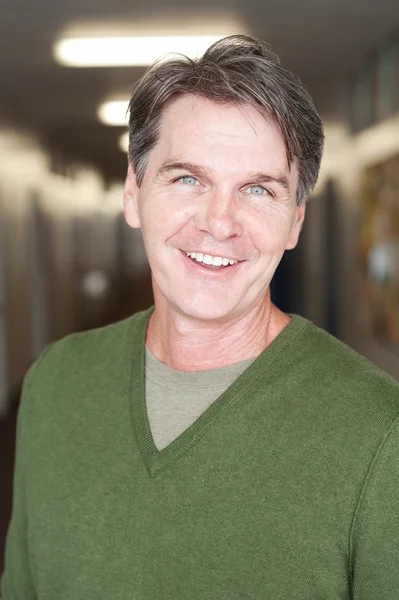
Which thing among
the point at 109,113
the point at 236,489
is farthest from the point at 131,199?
the point at 109,113

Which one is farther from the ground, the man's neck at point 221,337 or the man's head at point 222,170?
the man's head at point 222,170

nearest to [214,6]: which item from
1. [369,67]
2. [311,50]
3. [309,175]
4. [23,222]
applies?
[311,50]

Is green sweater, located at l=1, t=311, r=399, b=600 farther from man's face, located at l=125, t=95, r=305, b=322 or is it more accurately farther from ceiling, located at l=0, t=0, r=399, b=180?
ceiling, located at l=0, t=0, r=399, b=180

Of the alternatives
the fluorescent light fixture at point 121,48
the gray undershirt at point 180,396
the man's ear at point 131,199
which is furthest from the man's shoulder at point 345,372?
the fluorescent light fixture at point 121,48

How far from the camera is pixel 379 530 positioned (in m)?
1.00

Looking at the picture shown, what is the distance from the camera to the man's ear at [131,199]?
4.24ft

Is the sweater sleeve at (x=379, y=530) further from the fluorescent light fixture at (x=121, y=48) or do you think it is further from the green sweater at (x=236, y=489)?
the fluorescent light fixture at (x=121, y=48)

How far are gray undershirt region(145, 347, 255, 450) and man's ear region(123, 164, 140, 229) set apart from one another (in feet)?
0.85

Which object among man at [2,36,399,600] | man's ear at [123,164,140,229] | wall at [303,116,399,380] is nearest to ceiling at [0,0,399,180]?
wall at [303,116,399,380]

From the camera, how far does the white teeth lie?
46.0 inches

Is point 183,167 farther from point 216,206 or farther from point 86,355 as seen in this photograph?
point 86,355

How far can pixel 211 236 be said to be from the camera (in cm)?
116

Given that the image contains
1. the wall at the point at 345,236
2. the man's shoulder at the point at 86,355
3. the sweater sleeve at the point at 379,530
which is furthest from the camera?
the wall at the point at 345,236

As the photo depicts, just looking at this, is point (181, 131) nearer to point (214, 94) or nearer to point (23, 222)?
point (214, 94)
